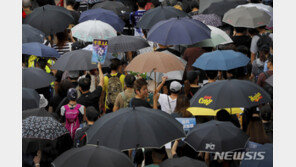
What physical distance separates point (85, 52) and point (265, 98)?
172 inches

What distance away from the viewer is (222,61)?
1099 centimetres

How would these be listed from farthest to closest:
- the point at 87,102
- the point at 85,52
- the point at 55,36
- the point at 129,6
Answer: the point at 129,6 < the point at 55,36 < the point at 85,52 < the point at 87,102

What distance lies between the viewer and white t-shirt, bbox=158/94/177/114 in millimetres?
9812

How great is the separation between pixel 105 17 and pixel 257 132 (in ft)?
24.0

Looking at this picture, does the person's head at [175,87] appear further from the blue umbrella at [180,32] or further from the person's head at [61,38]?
the person's head at [61,38]

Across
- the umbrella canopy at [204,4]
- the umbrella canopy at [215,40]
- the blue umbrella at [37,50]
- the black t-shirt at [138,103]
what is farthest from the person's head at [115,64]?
the umbrella canopy at [204,4]

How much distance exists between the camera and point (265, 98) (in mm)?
8562

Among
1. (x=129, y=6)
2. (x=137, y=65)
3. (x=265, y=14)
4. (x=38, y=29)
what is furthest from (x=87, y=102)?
(x=129, y=6)

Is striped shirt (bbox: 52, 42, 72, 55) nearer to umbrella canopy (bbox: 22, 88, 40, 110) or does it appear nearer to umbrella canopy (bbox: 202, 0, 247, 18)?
umbrella canopy (bbox: 202, 0, 247, 18)

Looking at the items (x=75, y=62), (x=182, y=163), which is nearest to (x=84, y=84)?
(x=75, y=62)

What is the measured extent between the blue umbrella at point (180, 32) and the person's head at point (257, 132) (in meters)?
3.89

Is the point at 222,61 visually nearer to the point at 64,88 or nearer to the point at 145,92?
the point at 145,92

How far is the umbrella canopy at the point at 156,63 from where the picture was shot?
10.4m

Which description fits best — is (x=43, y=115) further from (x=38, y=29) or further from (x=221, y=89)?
(x=38, y=29)
